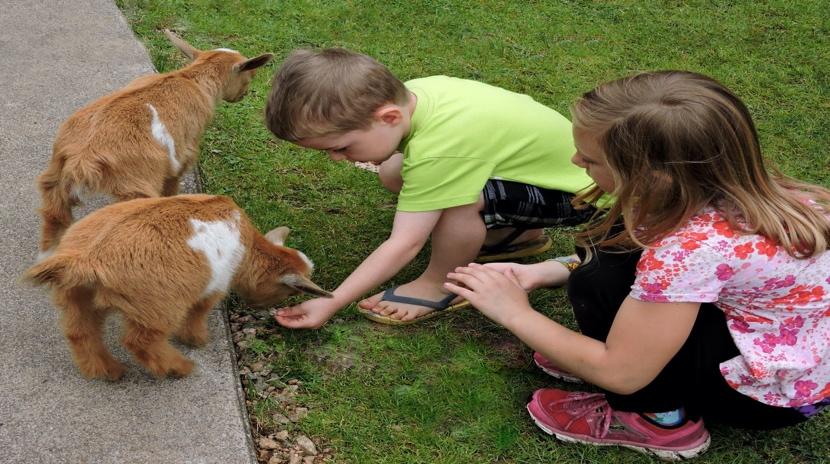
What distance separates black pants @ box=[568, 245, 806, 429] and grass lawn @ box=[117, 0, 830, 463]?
223mm

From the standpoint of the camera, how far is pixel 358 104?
9.62 ft

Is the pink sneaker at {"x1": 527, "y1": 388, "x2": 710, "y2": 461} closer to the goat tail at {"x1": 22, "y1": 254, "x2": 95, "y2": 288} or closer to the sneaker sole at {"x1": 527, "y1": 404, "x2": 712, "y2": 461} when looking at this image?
the sneaker sole at {"x1": 527, "y1": 404, "x2": 712, "y2": 461}

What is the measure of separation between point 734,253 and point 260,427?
5.29 ft

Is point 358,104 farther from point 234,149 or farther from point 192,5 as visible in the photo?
point 192,5

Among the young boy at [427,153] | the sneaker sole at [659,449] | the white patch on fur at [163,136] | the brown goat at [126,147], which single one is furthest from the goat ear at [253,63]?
the sneaker sole at [659,449]

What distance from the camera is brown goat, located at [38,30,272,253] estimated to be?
304 cm

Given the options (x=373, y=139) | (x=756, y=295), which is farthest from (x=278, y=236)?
(x=756, y=295)

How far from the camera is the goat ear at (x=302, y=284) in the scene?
292 cm

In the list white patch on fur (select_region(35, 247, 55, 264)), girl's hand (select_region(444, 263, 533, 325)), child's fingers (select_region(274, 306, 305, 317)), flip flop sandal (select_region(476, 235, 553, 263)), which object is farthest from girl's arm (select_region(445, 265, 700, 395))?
white patch on fur (select_region(35, 247, 55, 264))

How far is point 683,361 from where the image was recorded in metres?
2.50

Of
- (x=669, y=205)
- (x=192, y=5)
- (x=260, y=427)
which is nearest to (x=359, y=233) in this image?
(x=260, y=427)

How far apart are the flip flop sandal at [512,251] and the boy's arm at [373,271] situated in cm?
66

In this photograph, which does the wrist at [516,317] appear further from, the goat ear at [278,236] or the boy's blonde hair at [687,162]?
the goat ear at [278,236]

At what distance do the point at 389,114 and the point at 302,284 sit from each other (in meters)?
0.72
